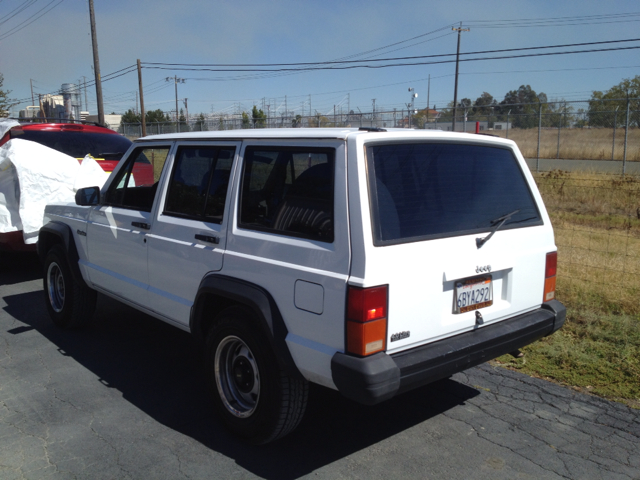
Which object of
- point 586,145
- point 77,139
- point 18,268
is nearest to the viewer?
point 77,139

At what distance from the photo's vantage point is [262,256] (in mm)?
3408

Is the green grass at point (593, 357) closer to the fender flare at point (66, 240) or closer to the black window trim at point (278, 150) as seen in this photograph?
the black window trim at point (278, 150)

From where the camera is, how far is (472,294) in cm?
341

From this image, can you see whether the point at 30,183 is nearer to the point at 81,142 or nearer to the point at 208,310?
the point at 81,142

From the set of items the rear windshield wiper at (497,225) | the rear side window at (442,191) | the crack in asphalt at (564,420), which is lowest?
the crack in asphalt at (564,420)

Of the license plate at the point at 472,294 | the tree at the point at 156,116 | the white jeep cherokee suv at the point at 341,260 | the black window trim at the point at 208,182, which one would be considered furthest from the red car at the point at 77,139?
the tree at the point at 156,116

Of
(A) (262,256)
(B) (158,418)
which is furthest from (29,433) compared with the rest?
(A) (262,256)

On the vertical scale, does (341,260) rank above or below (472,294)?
above

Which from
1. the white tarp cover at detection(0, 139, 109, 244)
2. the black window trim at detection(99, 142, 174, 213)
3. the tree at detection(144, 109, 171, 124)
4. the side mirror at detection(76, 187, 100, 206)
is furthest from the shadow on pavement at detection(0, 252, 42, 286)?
the tree at detection(144, 109, 171, 124)

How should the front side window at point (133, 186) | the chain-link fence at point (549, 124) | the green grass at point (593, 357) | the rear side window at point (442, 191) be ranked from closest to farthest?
the rear side window at point (442, 191) → the green grass at point (593, 357) → the front side window at point (133, 186) → the chain-link fence at point (549, 124)

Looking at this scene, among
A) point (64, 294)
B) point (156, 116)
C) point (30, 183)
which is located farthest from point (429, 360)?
point (156, 116)

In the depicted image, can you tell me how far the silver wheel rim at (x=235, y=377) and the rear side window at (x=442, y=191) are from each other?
Result: 4.33 feet

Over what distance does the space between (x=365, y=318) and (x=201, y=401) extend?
1.98 metres

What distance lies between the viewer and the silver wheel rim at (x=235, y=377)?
3686mm
